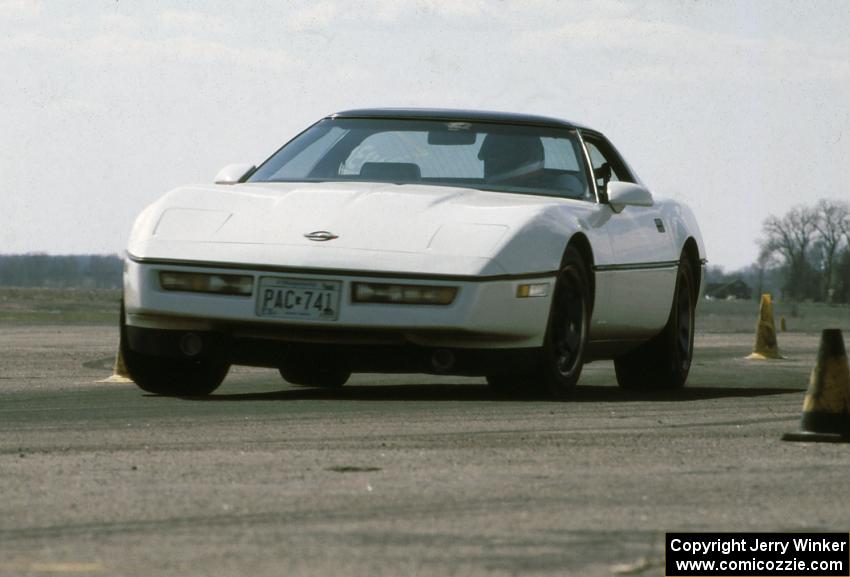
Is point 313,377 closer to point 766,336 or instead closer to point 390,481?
point 390,481

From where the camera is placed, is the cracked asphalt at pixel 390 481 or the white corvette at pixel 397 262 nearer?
the cracked asphalt at pixel 390 481

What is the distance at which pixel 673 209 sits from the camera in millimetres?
11914

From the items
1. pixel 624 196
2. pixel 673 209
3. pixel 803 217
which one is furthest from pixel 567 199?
pixel 803 217

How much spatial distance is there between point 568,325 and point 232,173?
2160mm

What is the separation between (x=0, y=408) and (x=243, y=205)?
1.63m

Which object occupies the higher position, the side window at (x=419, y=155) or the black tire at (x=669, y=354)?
the side window at (x=419, y=155)

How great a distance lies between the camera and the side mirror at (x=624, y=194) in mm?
10477

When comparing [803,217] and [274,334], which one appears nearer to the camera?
[274,334]

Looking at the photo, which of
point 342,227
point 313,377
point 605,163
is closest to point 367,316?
point 342,227

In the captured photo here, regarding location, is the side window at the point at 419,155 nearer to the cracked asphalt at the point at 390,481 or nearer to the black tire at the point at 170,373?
the cracked asphalt at the point at 390,481

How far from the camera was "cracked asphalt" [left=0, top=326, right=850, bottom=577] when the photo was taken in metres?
4.46

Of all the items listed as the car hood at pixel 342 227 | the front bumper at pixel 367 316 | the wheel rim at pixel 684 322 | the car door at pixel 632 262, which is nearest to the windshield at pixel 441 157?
the car door at pixel 632 262

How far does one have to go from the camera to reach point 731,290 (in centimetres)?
16462

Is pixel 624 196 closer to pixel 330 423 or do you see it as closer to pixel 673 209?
pixel 673 209
